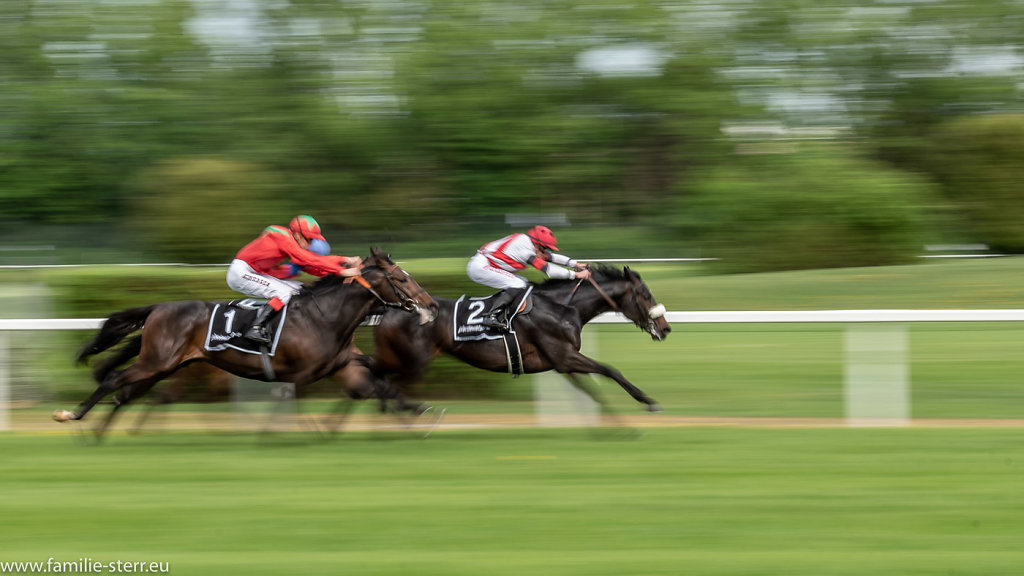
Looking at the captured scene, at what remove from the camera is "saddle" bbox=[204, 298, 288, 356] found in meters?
7.34

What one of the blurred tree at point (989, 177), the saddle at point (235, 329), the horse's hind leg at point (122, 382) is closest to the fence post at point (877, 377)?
the saddle at point (235, 329)

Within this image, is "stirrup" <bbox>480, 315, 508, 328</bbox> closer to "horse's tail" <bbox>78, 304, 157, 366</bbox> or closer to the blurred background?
"horse's tail" <bbox>78, 304, 157, 366</bbox>

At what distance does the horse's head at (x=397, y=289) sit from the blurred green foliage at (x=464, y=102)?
8.90 metres

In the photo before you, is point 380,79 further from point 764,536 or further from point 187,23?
point 764,536

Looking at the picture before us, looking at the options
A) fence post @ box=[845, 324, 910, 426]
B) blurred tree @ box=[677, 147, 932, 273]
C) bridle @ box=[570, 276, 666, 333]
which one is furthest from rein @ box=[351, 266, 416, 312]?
blurred tree @ box=[677, 147, 932, 273]

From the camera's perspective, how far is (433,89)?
663 inches

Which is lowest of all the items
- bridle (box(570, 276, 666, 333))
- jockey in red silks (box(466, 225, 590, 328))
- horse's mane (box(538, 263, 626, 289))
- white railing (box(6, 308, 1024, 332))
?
white railing (box(6, 308, 1024, 332))

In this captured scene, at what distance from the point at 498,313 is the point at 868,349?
2428mm

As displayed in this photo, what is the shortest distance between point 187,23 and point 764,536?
14.8 metres

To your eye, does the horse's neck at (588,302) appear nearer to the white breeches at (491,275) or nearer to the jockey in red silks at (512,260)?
the jockey in red silks at (512,260)

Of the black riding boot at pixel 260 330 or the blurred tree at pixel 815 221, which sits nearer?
the black riding boot at pixel 260 330

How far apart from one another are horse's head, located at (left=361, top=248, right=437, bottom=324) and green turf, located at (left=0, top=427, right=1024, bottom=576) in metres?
0.83

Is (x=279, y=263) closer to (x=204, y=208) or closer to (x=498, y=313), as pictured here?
(x=498, y=313)

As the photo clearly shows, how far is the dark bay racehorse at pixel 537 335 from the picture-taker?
7.99 m
